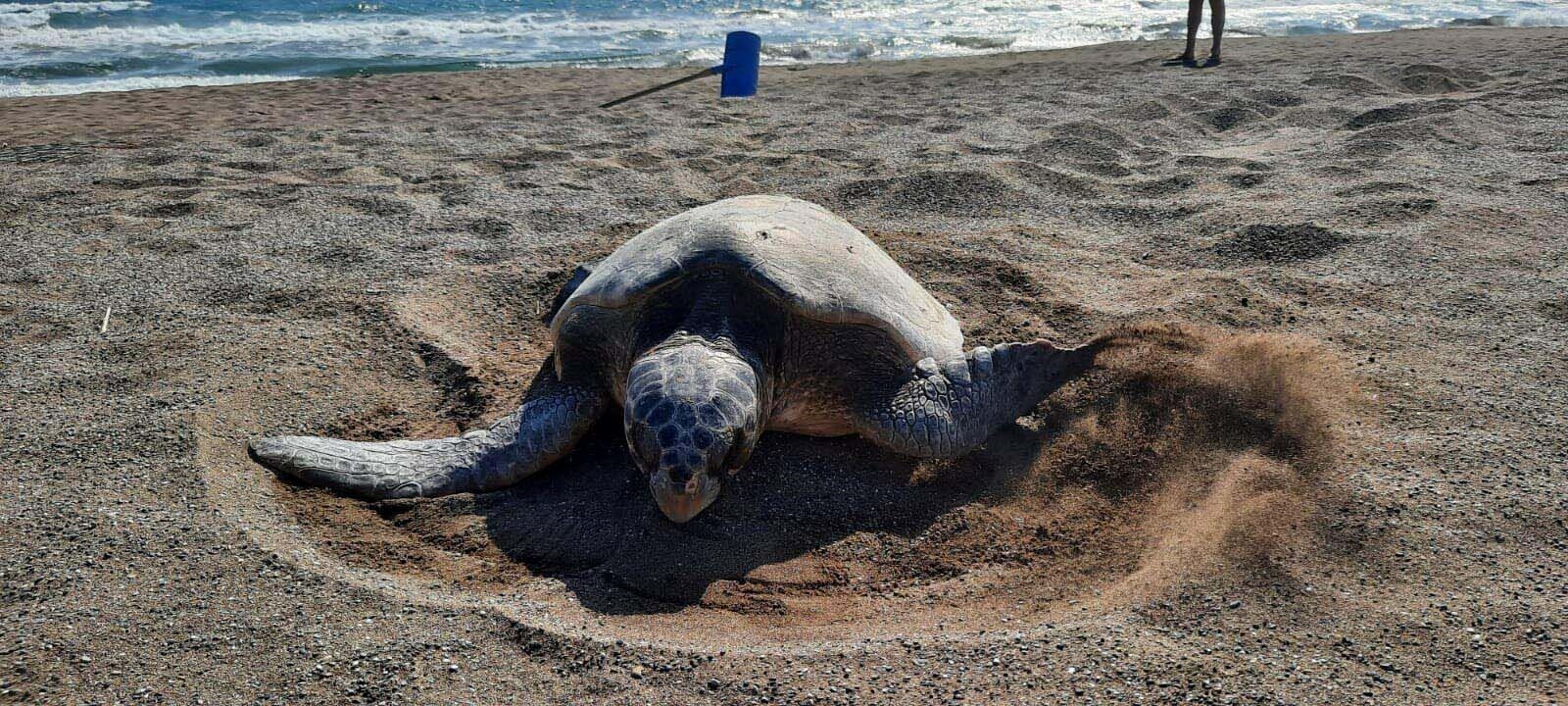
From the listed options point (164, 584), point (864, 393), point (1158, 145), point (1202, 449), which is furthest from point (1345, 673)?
point (1158, 145)

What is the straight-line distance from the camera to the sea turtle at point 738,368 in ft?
8.95

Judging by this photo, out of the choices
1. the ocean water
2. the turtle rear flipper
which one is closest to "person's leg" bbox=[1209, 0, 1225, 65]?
the ocean water

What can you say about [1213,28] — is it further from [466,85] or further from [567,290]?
[567,290]

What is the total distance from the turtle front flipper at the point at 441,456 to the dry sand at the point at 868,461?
0.21 feet

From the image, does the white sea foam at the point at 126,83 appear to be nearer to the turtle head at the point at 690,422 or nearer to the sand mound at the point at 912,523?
the sand mound at the point at 912,523

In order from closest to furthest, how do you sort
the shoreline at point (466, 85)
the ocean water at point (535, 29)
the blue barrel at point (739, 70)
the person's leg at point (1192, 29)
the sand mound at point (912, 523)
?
the sand mound at point (912, 523), the blue barrel at point (739, 70), the shoreline at point (466, 85), the person's leg at point (1192, 29), the ocean water at point (535, 29)

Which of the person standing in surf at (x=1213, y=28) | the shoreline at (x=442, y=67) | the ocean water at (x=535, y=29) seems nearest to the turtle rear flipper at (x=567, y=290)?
the person standing in surf at (x=1213, y=28)

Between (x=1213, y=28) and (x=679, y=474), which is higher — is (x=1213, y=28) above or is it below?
above

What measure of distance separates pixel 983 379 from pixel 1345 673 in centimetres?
142

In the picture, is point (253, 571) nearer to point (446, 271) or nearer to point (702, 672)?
point (702, 672)

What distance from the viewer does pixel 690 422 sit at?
8.02 feet

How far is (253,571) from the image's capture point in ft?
7.53

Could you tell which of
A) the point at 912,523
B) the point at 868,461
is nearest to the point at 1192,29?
the point at 868,461

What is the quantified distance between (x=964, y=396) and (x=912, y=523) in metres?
0.53
